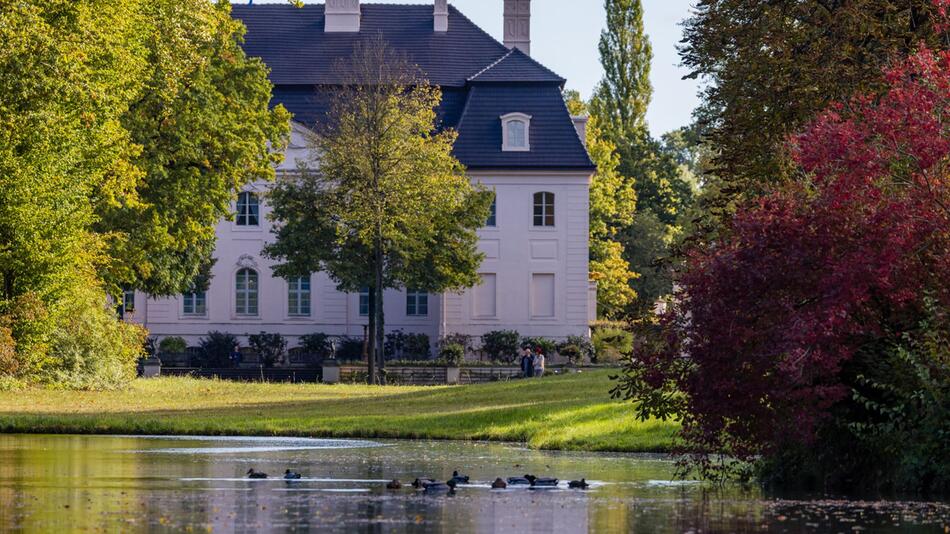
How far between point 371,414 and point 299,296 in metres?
36.2

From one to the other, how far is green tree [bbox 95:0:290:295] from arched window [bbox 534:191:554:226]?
58.6 ft

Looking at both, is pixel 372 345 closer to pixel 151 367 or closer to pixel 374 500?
pixel 151 367

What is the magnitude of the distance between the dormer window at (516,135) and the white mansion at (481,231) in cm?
4

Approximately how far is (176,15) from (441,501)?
2477 cm

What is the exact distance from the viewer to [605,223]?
7875 cm

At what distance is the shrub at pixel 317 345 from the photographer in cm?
6619

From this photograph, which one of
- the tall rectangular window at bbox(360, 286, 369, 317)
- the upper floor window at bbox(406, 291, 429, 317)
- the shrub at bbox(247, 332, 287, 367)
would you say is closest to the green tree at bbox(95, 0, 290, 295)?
the shrub at bbox(247, 332, 287, 367)

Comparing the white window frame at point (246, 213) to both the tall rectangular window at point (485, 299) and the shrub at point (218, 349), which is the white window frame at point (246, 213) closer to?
the shrub at point (218, 349)

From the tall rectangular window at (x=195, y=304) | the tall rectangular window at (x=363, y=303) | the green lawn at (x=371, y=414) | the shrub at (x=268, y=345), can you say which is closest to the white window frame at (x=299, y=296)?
the tall rectangular window at (x=363, y=303)

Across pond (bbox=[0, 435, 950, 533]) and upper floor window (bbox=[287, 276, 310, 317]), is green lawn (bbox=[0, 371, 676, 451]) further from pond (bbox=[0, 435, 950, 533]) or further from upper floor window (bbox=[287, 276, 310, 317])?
upper floor window (bbox=[287, 276, 310, 317])

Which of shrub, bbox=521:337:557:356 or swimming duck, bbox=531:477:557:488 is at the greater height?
shrub, bbox=521:337:557:356

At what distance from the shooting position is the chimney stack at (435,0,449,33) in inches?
2813

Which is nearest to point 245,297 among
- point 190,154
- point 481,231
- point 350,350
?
point 350,350

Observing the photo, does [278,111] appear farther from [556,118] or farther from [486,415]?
[486,415]
